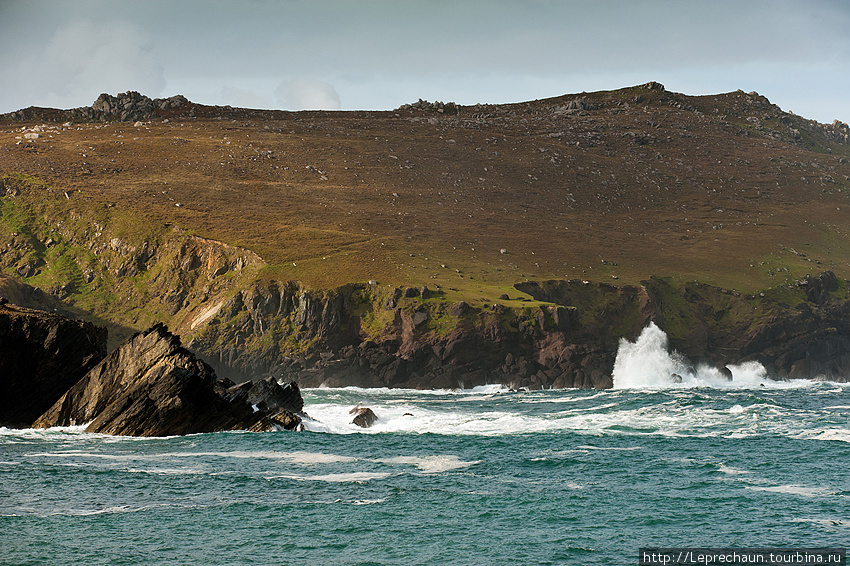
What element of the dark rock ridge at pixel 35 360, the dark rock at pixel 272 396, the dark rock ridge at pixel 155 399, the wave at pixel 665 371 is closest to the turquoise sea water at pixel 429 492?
the dark rock ridge at pixel 155 399

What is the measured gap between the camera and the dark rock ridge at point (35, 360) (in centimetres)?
4494

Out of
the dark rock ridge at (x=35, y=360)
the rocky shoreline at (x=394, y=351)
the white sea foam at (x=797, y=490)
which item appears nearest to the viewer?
the white sea foam at (x=797, y=490)

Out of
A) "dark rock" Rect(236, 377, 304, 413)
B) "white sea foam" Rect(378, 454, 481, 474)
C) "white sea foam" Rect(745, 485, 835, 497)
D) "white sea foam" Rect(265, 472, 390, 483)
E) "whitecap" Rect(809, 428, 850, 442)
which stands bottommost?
"whitecap" Rect(809, 428, 850, 442)

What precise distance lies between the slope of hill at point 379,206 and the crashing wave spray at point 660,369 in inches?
448

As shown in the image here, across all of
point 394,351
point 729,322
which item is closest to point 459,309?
point 394,351

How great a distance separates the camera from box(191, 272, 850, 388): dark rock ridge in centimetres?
8056

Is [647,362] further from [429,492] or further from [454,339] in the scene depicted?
[429,492]

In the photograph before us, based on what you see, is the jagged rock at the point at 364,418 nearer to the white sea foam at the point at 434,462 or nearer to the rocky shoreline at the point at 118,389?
the rocky shoreline at the point at 118,389

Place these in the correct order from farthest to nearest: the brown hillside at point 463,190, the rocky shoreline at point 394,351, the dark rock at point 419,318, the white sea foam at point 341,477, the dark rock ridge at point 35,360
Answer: the brown hillside at point 463,190 → the dark rock at point 419,318 → the dark rock ridge at point 35,360 → the rocky shoreline at point 394,351 → the white sea foam at point 341,477

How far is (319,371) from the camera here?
81062 millimetres

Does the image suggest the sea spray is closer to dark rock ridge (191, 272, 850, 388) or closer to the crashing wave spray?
the crashing wave spray

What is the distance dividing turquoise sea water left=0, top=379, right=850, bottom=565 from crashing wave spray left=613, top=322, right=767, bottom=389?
3223 centimetres

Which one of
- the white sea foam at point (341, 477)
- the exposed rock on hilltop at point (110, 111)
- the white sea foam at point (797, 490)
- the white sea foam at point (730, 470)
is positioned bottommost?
the white sea foam at point (730, 470)

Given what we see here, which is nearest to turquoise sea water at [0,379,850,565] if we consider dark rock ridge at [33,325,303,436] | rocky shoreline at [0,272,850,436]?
dark rock ridge at [33,325,303,436]
